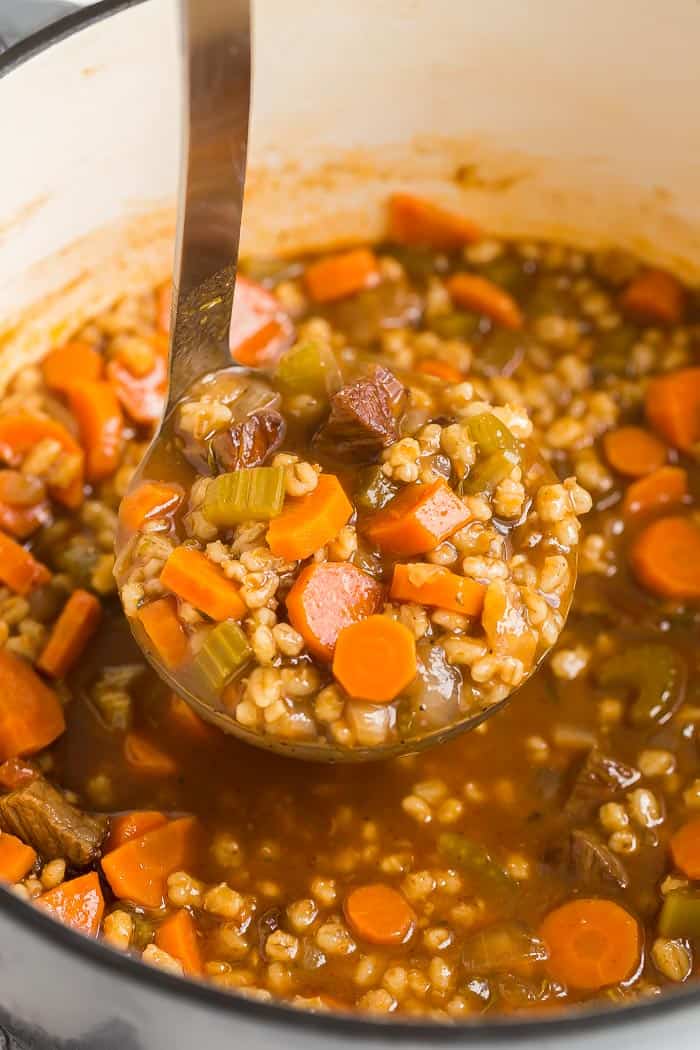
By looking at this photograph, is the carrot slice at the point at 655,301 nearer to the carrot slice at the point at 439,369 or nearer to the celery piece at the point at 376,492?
the carrot slice at the point at 439,369

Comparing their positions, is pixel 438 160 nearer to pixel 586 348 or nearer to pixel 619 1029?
pixel 586 348

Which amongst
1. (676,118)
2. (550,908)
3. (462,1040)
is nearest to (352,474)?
(550,908)

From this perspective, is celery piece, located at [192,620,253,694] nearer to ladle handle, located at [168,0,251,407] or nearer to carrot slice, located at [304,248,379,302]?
ladle handle, located at [168,0,251,407]

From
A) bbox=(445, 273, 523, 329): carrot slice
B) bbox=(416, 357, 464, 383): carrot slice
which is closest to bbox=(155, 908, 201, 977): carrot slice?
bbox=(416, 357, 464, 383): carrot slice

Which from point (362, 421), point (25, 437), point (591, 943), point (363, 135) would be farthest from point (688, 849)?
point (363, 135)

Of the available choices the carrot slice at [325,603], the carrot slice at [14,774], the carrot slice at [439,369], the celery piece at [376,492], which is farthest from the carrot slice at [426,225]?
the carrot slice at [14,774]

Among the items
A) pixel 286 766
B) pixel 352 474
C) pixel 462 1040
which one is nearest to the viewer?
pixel 462 1040
